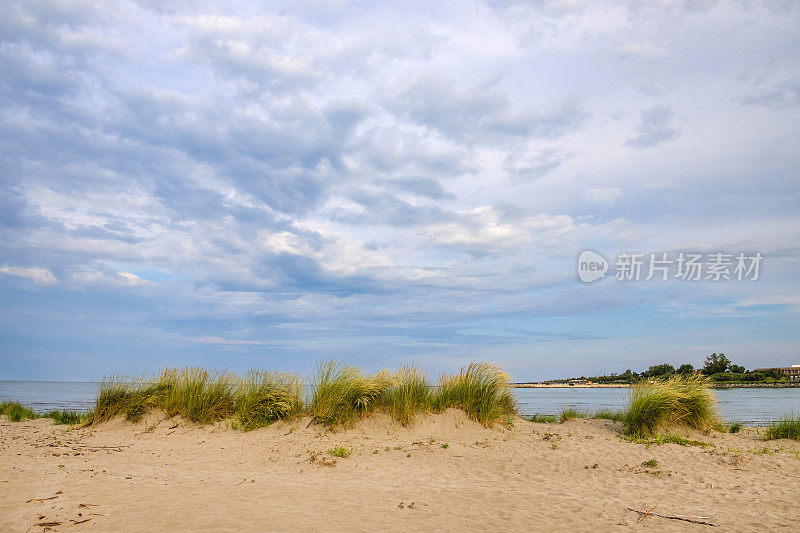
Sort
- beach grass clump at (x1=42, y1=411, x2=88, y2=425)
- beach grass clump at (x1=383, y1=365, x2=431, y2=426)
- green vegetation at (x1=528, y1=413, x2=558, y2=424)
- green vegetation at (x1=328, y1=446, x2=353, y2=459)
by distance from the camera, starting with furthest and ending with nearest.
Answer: green vegetation at (x1=528, y1=413, x2=558, y2=424) → beach grass clump at (x1=42, y1=411, x2=88, y2=425) → beach grass clump at (x1=383, y1=365, x2=431, y2=426) → green vegetation at (x1=328, y1=446, x2=353, y2=459)

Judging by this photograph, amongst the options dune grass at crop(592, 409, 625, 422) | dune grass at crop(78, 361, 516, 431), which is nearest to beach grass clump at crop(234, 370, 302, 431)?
dune grass at crop(78, 361, 516, 431)

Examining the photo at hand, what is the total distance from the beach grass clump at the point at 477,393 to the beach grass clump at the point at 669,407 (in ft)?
10.3

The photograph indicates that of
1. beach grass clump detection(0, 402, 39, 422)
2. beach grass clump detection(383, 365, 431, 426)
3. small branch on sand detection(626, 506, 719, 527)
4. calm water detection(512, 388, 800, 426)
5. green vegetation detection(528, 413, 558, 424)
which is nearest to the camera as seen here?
small branch on sand detection(626, 506, 719, 527)

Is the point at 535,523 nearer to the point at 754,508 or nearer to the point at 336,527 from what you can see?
the point at 336,527

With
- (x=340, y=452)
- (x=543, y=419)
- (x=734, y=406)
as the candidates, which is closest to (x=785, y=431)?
(x=543, y=419)

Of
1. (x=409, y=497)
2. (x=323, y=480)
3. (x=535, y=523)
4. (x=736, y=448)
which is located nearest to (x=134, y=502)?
(x=323, y=480)

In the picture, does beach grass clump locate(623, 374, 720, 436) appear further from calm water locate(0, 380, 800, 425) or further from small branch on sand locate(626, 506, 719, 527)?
small branch on sand locate(626, 506, 719, 527)

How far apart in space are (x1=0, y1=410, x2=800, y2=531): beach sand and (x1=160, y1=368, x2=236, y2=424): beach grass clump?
33 centimetres

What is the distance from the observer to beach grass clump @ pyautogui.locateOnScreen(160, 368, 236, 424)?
12.9m

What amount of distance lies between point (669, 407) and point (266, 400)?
9.77m

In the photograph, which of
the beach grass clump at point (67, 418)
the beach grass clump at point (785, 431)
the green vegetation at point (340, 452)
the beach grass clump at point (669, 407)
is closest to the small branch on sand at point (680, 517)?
the green vegetation at point (340, 452)

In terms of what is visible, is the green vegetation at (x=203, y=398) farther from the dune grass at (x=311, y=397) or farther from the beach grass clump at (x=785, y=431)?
the beach grass clump at (x=785, y=431)

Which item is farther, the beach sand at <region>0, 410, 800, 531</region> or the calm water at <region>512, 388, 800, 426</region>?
the calm water at <region>512, 388, 800, 426</region>

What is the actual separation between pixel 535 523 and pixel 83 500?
237 inches
